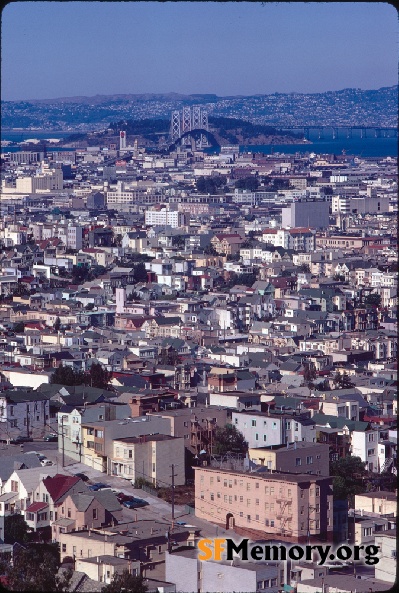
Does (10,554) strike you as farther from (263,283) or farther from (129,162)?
(129,162)

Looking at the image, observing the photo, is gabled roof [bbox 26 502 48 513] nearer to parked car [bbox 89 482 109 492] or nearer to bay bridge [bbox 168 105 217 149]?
parked car [bbox 89 482 109 492]

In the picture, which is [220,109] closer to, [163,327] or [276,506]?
[163,327]

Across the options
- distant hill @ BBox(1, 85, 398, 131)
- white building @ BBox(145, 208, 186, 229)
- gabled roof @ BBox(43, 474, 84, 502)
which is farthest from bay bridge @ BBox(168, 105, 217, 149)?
gabled roof @ BBox(43, 474, 84, 502)

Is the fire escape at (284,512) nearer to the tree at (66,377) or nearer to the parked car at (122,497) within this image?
the parked car at (122,497)

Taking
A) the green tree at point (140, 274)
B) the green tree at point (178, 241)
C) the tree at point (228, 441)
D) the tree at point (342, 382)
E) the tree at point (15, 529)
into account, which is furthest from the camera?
the green tree at point (178, 241)

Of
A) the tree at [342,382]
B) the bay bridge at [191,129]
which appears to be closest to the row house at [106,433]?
the tree at [342,382]

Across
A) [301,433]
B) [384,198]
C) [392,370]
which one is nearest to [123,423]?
[301,433]

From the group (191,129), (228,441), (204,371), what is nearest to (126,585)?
(228,441)
